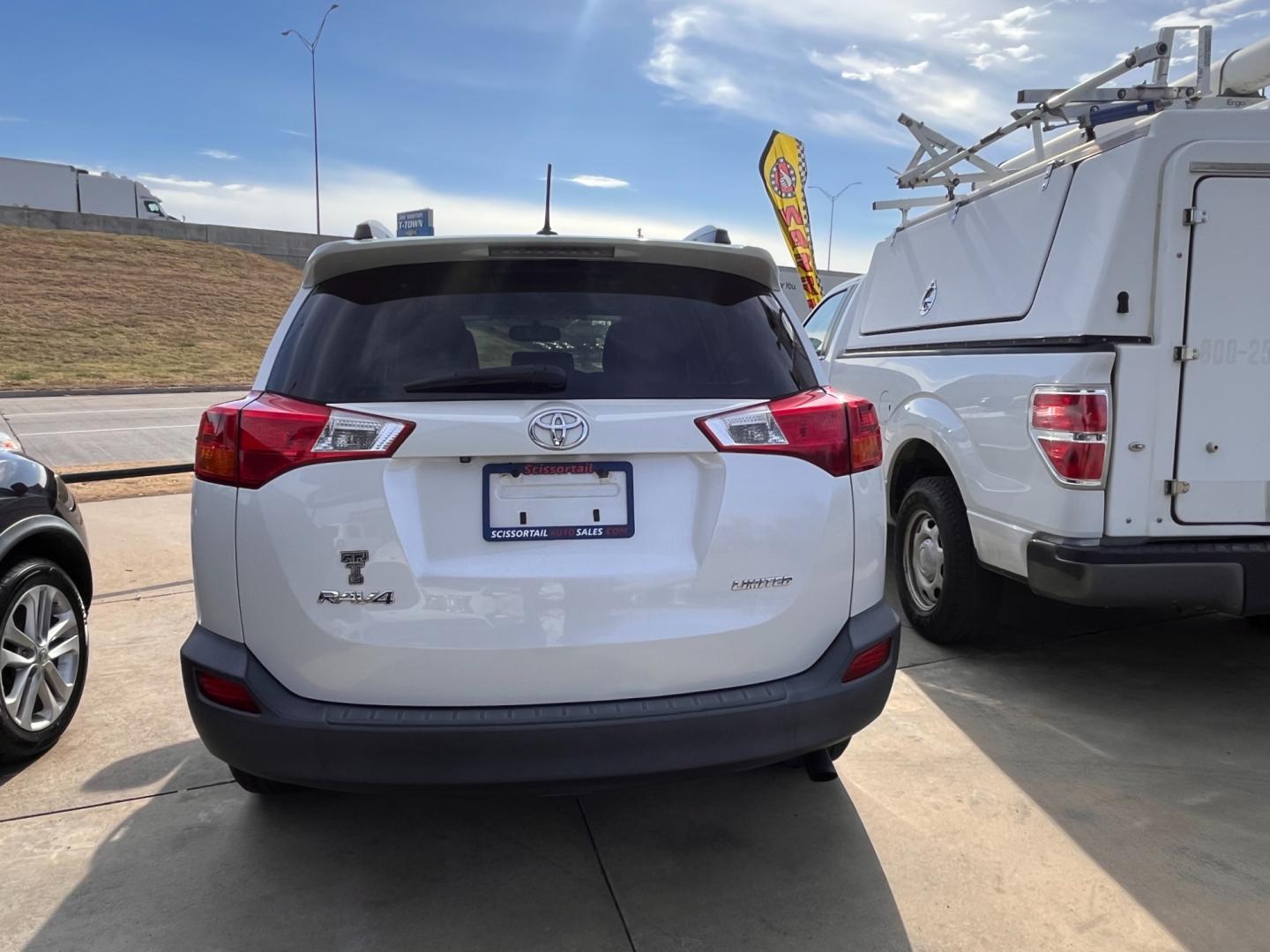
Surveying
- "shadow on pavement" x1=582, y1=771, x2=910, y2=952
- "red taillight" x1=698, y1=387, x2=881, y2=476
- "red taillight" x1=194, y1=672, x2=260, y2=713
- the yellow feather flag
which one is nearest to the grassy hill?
the yellow feather flag

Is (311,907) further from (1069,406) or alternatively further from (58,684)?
(1069,406)

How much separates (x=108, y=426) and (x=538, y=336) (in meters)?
15.0

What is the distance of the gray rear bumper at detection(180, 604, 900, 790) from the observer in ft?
6.83

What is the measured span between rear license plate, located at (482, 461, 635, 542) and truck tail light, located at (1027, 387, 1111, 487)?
6.93ft

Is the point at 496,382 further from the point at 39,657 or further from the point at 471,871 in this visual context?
the point at 39,657

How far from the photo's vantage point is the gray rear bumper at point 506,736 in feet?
6.83

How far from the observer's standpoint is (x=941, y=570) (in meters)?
4.49

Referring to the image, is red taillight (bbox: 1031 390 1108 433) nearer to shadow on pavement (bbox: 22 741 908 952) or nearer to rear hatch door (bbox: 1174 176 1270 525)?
rear hatch door (bbox: 1174 176 1270 525)

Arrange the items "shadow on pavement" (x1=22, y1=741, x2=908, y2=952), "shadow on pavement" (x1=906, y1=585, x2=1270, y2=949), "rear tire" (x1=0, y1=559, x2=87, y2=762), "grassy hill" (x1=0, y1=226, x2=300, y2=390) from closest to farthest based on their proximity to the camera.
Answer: "shadow on pavement" (x1=22, y1=741, x2=908, y2=952), "shadow on pavement" (x1=906, y1=585, x2=1270, y2=949), "rear tire" (x1=0, y1=559, x2=87, y2=762), "grassy hill" (x1=0, y1=226, x2=300, y2=390)

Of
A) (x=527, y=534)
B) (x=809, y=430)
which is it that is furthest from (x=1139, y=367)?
(x=527, y=534)

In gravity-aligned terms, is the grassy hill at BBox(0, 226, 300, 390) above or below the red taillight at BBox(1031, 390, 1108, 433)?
above

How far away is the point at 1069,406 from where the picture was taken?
→ 3.46m

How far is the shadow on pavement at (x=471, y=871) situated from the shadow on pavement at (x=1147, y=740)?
0.77 meters

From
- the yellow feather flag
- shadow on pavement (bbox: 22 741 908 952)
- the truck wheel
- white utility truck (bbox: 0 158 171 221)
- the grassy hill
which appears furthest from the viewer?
white utility truck (bbox: 0 158 171 221)
